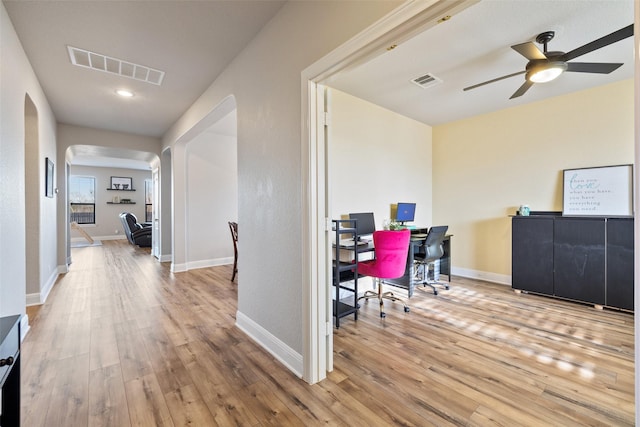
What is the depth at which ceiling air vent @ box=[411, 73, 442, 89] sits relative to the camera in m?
3.22

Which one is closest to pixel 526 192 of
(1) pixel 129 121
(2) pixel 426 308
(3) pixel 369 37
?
(2) pixel 426 308

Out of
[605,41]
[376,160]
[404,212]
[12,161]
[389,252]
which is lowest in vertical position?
[389,252]

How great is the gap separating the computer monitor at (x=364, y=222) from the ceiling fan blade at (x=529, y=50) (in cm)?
231

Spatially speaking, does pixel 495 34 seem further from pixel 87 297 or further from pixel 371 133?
pixel 87 297

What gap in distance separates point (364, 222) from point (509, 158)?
259 centimetres

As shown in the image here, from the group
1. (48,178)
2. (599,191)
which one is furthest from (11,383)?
(599,191)

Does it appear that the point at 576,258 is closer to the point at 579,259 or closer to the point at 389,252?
the point at 579,259

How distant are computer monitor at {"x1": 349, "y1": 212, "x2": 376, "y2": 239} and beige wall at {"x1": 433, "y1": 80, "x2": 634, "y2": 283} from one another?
1960mm

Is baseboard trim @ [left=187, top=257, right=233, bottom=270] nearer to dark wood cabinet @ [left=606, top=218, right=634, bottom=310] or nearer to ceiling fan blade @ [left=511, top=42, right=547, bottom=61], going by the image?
ceiling fan blade @ [left=511, top=42, right=547, bottom=61]

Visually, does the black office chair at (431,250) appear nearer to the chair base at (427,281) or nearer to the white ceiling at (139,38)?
the chair base at (427,281)

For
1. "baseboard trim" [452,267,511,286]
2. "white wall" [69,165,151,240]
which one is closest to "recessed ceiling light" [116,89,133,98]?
"baseboard trim" [452,267,511,286]

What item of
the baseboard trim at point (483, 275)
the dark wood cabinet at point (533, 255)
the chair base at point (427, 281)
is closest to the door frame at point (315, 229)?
the chair base at point (427, 281)

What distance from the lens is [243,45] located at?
8.38 ft

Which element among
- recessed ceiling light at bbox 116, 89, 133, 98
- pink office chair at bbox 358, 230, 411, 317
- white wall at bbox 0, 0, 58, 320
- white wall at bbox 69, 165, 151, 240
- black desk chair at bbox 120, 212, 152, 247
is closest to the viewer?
white wall at bbox 0, 0, 58, 320
